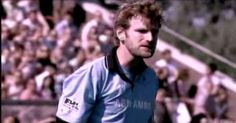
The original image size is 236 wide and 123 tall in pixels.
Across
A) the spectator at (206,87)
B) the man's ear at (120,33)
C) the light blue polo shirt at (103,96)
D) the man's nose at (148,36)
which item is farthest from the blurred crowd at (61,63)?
the man's nose at (148,36)

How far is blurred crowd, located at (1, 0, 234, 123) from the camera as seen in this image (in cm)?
1332

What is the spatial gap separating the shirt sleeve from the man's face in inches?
9.9

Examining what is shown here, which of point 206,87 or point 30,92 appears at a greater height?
point 30,92

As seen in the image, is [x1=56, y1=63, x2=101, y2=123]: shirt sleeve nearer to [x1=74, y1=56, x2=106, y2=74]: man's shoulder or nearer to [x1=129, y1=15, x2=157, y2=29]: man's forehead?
[x1=74, y1=56, x2=106, y2=74]: man's shoulder

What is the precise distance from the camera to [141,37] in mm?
5340

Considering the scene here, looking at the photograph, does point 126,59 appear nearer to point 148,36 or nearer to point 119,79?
point 119,79

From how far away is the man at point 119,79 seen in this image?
534 cm

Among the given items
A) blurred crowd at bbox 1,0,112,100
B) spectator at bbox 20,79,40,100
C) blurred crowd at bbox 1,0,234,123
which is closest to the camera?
spectator at bbox 20,79,40,100

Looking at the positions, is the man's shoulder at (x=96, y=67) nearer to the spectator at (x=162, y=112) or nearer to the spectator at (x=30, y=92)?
the spectator at (x=162, y=112)

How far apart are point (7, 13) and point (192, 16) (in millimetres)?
4266

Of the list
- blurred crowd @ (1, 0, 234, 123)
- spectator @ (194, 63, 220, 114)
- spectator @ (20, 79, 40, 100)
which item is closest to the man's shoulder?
blurred crowd @ (1, 0, 234, 123)

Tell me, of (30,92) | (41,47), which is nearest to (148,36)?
(30,92)

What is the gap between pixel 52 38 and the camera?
15.3 meters

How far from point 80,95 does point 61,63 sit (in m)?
9.12
